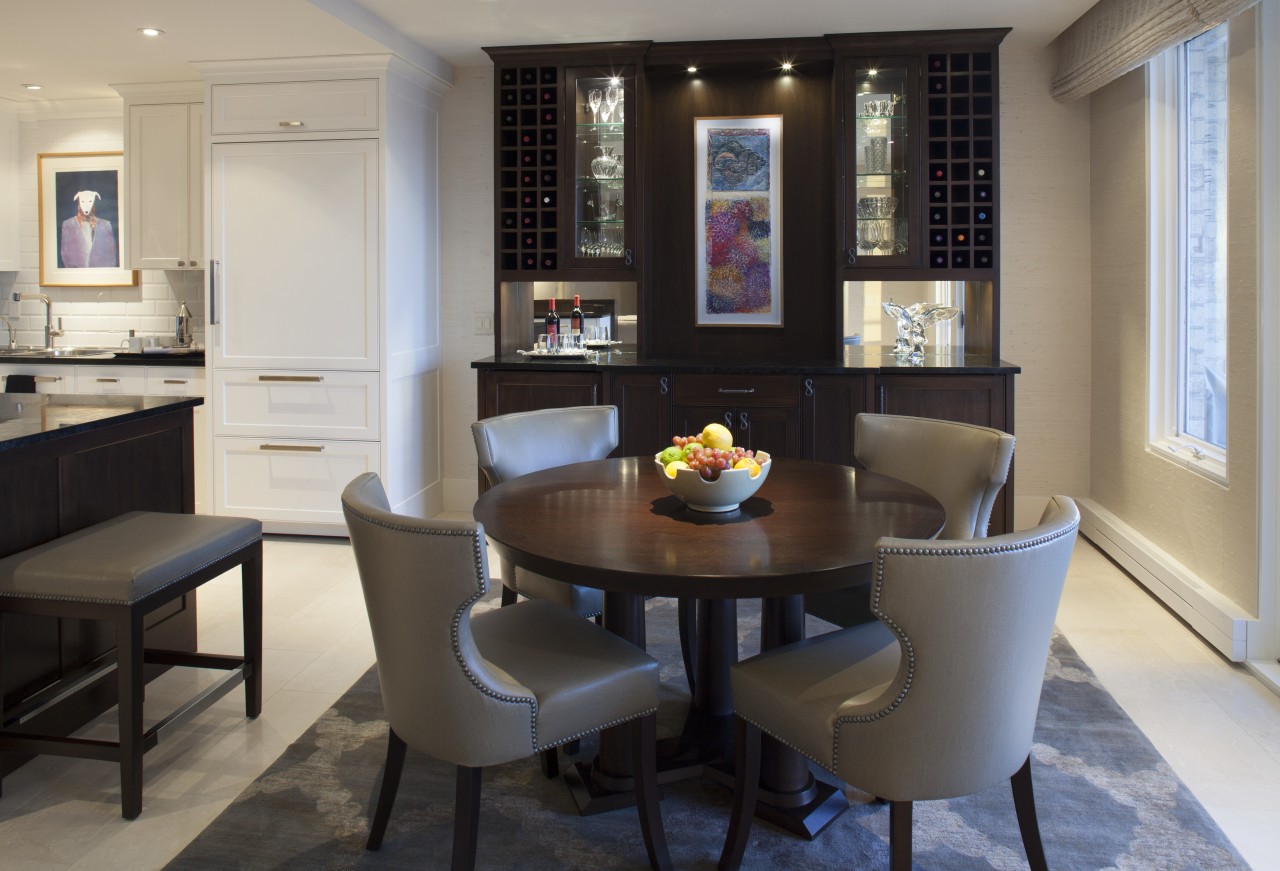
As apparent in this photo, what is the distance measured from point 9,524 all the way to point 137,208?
11.3 feet

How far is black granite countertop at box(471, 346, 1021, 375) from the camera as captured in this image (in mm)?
4801

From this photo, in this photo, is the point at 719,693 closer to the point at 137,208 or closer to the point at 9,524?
the point at 9,524

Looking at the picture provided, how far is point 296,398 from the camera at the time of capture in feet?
17.3

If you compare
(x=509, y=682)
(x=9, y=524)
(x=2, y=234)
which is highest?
(x=2, y=234)

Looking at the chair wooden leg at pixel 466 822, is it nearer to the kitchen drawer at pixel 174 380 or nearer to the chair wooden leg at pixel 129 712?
the chair wooden leg at pixel 129 712

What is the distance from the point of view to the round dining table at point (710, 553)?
2074mm

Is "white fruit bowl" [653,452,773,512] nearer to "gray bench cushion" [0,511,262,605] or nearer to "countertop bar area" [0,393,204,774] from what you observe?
"gray bench cushion" [0,511,262,605]

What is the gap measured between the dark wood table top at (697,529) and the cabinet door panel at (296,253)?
2.47 metres

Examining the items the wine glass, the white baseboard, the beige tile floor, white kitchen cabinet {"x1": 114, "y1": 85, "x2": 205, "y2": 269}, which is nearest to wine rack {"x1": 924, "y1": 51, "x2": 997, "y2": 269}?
the white baseboard

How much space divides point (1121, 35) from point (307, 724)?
4.00 meters

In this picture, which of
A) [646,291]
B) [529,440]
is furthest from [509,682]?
[646,291]

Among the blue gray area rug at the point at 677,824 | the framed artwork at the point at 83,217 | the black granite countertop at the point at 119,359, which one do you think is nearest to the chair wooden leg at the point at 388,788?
the blue gray area rug at the point at 677,824

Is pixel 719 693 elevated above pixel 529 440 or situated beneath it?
situated beneath

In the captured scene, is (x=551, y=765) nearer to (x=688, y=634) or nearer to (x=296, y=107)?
(x=688, y=634)
